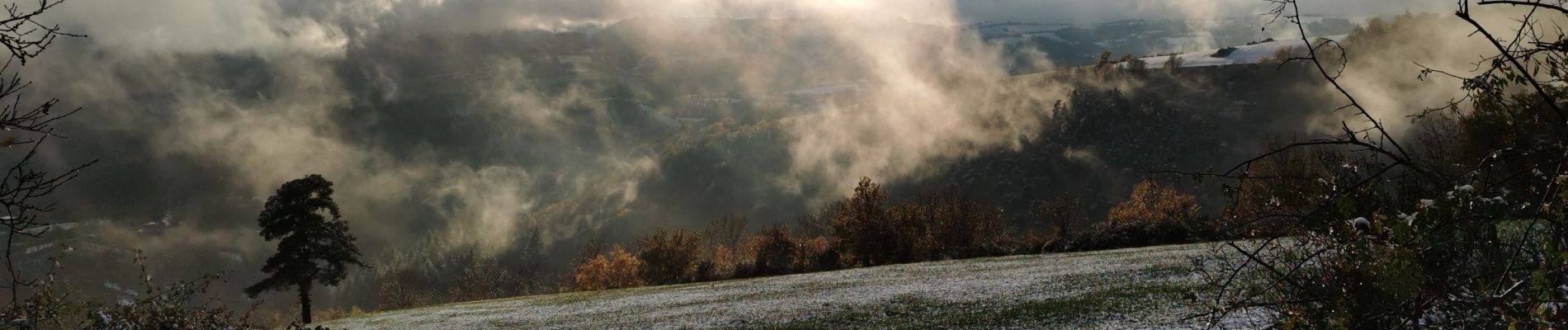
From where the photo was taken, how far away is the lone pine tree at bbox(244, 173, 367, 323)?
5344 centimetres

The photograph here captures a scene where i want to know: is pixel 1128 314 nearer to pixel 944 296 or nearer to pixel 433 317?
pixel 944 296

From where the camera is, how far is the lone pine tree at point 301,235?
Answer: 53.4 metres

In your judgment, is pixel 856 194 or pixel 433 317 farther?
pixel 856 194

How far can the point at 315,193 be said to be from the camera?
179ft

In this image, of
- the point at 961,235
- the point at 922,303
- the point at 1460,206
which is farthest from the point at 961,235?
the point at 1460,206

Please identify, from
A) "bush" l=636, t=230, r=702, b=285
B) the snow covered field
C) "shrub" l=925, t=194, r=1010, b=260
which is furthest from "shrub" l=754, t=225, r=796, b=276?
the snow covered field

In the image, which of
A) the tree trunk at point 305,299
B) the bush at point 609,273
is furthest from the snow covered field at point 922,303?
the bush at point 609,273

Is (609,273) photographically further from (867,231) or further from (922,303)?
(922,303)

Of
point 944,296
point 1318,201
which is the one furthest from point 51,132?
point 944,296

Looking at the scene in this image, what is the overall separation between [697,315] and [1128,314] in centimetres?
1673

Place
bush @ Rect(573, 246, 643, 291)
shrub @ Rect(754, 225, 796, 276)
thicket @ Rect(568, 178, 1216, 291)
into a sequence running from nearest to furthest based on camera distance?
1. thicket @ Rect(568, 178, 1216, 291)
2. shrub @ Rect(754, 225, 796, 276)
3. bush @ Rect(573, 246, 643, 291)

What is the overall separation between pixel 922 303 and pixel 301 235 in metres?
44.1

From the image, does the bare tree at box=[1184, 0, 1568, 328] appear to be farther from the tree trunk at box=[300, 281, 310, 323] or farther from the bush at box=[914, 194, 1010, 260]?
the tree trunk at box=[300, 281, 310, 323]

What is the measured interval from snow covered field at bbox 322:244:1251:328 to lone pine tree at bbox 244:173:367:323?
8.88 metres
